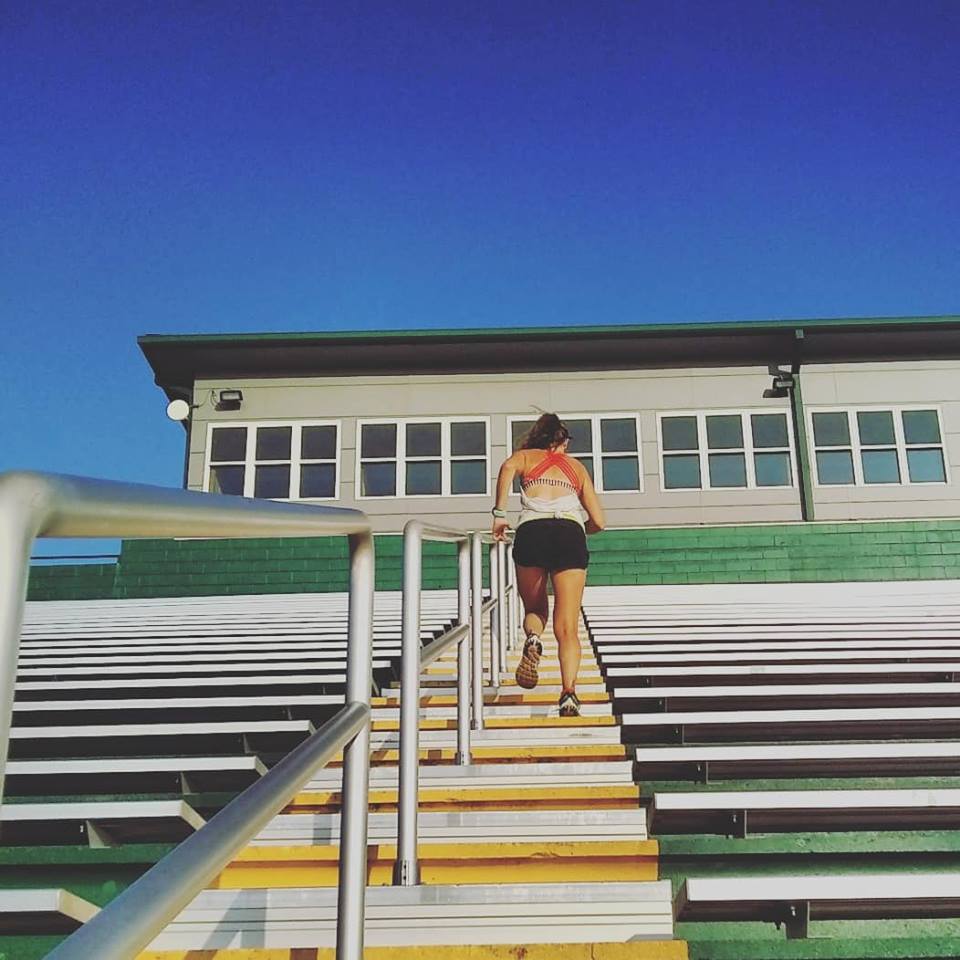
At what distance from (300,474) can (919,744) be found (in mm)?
12247

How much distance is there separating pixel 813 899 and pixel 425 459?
12520mm

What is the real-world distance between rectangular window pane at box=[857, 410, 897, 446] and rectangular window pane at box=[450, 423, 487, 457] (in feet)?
18.3

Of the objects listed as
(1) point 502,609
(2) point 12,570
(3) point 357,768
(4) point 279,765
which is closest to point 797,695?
(1) point 502,609

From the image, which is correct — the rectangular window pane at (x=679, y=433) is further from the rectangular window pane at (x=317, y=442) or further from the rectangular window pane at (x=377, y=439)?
the rectangular window pane at (x=317, y=442)

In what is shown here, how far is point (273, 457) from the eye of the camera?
15.2 meters

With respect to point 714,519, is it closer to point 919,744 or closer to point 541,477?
point 541,477

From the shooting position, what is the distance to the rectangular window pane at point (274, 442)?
15.2 metres

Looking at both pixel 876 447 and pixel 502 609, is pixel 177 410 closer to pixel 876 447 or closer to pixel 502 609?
pixel 502 609

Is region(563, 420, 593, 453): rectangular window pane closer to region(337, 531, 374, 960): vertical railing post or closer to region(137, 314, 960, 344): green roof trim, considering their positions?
region(137, 314, 960, 344): green roof trim

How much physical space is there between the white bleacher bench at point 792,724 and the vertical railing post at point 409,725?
1420mm

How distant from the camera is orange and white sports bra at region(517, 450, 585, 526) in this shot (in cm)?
528

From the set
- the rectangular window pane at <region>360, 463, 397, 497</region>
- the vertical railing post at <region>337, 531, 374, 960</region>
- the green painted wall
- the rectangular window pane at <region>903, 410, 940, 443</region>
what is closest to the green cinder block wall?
the green painted wall

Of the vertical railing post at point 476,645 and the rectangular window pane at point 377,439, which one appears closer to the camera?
the vertical railing post at point 476,645

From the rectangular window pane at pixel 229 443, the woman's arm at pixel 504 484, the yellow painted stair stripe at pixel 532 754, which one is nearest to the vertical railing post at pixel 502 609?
the woman's arm at pixel 504 484
